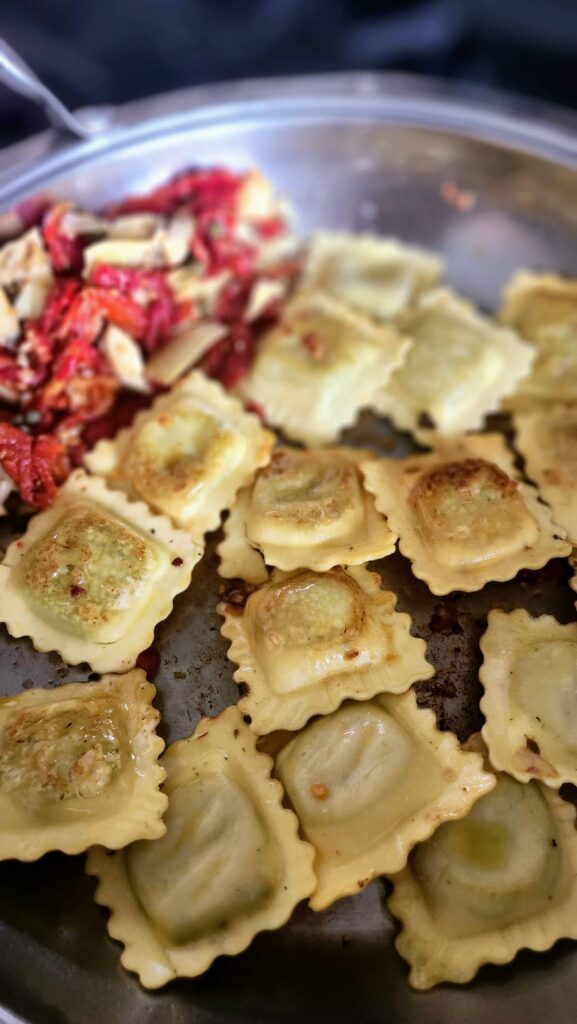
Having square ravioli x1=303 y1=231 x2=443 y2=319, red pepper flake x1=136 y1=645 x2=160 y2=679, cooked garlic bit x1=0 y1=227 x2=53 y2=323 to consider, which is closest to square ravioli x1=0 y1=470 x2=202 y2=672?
red pepper flake x1=136 y1=645 x2=160 y2=679

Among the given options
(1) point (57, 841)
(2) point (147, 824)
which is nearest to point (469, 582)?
(2) point (147, 824)

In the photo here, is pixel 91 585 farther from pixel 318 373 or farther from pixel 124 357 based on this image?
pixel 318 373

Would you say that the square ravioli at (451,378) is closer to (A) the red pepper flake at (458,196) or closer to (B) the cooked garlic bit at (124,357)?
(A) the red pepper flake at (458,196)

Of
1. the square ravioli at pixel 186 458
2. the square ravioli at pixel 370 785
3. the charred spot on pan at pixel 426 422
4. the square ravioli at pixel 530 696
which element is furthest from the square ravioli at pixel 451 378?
the square ravioli at pixel 370 785

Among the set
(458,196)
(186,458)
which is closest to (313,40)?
(458,196)

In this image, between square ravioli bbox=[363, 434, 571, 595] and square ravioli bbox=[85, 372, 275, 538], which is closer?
square ravioli bbox=[363, 434, 571, 595]

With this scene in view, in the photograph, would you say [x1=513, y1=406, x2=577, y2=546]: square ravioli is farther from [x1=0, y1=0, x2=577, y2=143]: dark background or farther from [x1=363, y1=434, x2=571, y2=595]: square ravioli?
[x1=0, y1=0, x2=577, y2=143]: dark background

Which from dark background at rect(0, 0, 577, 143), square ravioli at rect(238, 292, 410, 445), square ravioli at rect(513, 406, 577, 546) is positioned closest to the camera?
square ravioli at rect(513, 406, 577, 546)
